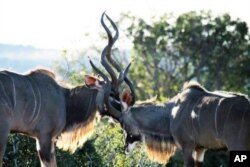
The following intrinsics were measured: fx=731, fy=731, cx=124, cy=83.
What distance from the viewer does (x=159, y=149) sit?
8.02 m

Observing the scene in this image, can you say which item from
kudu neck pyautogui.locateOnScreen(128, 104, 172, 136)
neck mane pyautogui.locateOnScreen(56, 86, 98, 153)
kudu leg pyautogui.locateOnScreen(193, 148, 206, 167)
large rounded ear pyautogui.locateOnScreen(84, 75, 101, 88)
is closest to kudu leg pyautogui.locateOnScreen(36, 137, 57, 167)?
neck mane pyautogui.locateOnScreen(56, 86, 98, 153)

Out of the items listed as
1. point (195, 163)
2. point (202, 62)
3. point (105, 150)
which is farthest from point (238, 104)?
point (202, 62)

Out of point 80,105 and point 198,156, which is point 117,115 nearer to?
point 80,105

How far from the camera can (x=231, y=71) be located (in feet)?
91.1

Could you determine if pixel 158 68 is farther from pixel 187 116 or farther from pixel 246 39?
pixel 187 116

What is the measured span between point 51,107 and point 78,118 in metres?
0.55

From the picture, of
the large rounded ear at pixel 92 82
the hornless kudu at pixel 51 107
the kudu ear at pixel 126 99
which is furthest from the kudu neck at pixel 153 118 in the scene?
the large rounded ear at pixel 92 82

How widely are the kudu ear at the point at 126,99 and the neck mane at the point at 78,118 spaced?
1.02 ft

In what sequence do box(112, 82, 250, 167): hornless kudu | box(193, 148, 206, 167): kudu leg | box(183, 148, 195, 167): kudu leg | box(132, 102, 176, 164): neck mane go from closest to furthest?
box(112, 82, 250, 167): hornless kudu, box(183, 148, 195, 167): kudu leg, box(193, 148, 206, 167): kudu leg, box(132, 102, 176, 164): neck mane

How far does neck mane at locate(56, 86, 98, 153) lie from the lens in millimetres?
7575

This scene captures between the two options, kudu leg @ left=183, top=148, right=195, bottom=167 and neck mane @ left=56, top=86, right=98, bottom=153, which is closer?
kudu leg @ left=183, top=148, right=195, bottom=167

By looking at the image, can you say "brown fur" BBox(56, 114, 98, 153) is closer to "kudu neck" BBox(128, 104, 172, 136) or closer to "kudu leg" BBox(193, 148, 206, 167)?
"kudu neck" BBox(128, 104, 172, 136)

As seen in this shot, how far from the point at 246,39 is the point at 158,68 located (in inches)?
139

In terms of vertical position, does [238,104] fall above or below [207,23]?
below
